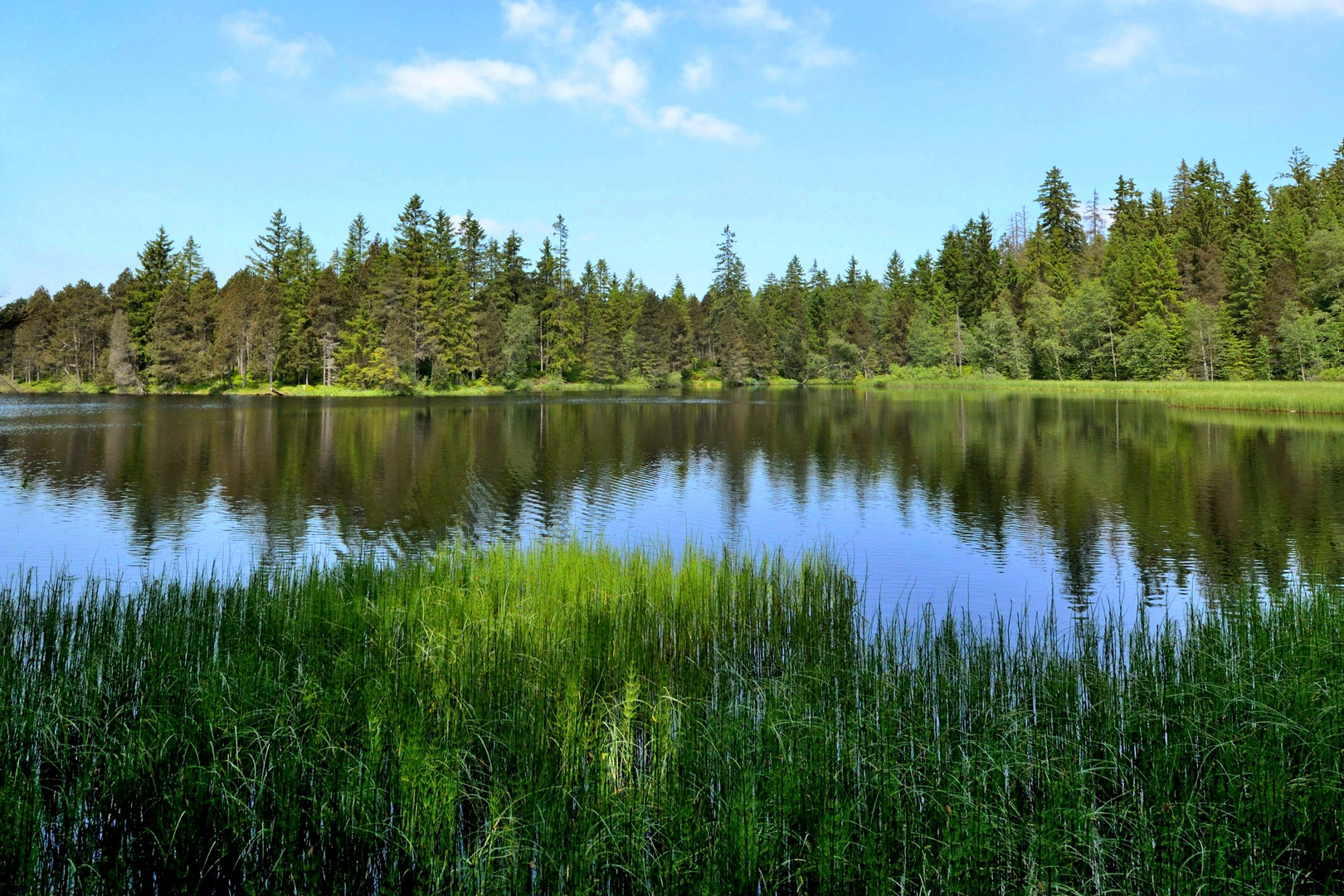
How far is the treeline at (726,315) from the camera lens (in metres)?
75.7

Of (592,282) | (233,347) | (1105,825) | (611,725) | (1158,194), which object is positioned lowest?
(1105,825)

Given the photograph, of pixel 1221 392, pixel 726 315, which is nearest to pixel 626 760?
pixel 1221 392

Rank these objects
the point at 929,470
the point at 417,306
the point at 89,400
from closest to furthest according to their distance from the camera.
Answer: the point at 929,470 < the point at 89,400 < the point at 417,306

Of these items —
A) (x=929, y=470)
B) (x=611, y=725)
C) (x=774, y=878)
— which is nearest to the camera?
(x=774, y=878)

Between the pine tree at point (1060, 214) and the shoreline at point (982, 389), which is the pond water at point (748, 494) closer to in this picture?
the shoreline at point (982, 389)

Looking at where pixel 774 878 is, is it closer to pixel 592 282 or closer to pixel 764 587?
pixel 764 587

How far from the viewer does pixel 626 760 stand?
604 centimetres

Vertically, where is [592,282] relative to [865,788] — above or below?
above

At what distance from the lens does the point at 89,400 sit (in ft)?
223

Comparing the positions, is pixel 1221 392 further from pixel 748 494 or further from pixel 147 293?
pixel 147 293

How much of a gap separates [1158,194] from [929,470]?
8707 cm

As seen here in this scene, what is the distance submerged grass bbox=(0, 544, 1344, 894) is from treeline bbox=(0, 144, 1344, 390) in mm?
69425

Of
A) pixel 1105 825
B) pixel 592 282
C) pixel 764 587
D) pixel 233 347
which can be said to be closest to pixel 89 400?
pixel 233 347

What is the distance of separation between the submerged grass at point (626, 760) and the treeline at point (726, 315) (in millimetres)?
69425
